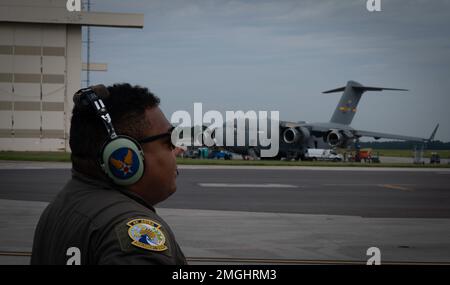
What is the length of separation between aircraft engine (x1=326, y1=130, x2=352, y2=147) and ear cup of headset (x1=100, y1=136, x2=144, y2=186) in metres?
50.6

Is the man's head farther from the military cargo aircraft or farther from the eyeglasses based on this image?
the military cargo aircraft

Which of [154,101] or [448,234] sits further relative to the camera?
[448,234]

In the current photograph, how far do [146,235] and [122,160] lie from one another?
451 mm

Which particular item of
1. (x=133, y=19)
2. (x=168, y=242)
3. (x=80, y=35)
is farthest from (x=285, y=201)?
(x=80, y=35)

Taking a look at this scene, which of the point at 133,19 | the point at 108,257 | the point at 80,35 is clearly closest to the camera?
the point at 108,257

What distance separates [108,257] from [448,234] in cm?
901

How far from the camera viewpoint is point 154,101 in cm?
268

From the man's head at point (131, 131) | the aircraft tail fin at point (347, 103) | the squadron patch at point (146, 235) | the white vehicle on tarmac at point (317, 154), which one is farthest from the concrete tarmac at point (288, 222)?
the aircraft tail fin at point (347, 103)

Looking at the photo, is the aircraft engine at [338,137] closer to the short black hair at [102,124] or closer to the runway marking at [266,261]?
the runway marking at [266,261]

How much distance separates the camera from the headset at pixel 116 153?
2451 millimetres

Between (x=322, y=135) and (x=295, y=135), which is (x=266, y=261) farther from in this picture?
(x=322, y=135)

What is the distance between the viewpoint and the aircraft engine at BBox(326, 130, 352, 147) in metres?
52.4

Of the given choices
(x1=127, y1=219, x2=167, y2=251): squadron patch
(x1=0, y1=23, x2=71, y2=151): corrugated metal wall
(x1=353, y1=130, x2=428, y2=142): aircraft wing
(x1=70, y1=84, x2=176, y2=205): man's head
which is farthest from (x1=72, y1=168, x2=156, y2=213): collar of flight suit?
(x1=353, y1=130, x2=428, y2=142): aircraft wing
